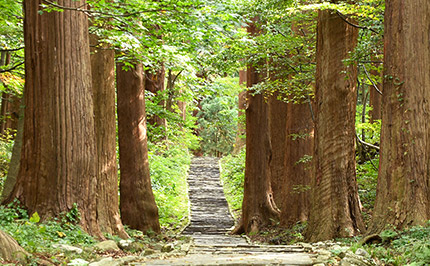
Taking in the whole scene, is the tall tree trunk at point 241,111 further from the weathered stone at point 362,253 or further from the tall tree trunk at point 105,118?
the weathered stone at point 362,253

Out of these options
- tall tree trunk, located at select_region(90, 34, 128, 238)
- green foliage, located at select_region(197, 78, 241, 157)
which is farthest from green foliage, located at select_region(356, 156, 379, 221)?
green foliage, located at select_region(197, 78, 241, 157)

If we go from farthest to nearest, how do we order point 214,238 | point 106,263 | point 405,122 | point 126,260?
point 214,238, point 405,122, point 126,260, point 106,263

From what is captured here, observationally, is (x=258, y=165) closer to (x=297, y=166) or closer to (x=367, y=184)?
(x=297, y=166)

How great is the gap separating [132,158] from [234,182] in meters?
11.3

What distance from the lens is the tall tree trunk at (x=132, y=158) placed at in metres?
11.6

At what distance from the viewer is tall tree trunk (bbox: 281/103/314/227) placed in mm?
12133

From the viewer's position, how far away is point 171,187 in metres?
20.2

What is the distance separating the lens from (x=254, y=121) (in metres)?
14.0

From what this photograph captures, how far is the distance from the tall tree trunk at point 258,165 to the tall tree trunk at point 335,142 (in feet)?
16.1

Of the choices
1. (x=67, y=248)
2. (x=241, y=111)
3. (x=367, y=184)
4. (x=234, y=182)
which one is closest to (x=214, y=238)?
(x=367, y=184)

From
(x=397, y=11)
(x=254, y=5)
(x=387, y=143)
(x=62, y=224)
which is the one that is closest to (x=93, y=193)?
(x=62, y=224)

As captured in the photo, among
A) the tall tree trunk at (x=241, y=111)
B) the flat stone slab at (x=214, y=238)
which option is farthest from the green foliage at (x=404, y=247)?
the tall tree trunk at (x=241, y=111)

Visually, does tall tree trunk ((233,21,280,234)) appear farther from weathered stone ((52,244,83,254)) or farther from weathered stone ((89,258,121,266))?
weathered stone ((89,258,121,266))

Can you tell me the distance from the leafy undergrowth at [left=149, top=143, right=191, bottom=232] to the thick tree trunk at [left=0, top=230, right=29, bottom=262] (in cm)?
1062
